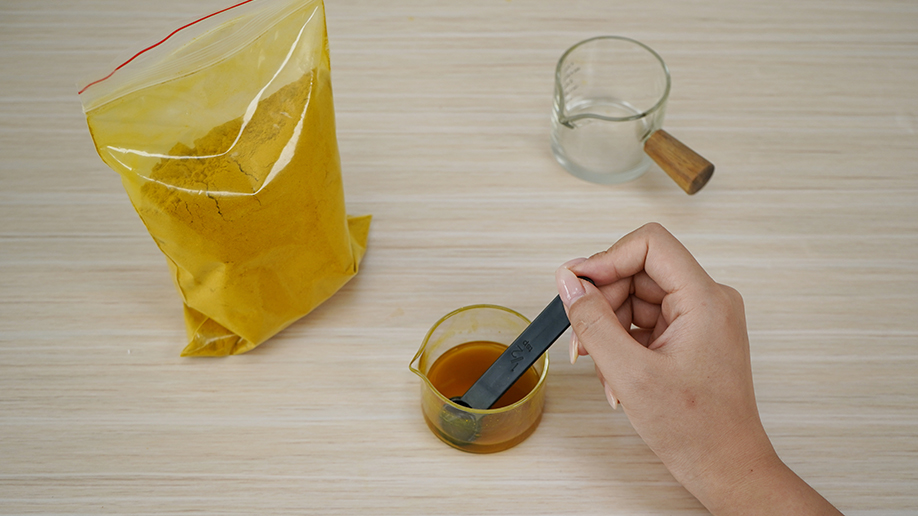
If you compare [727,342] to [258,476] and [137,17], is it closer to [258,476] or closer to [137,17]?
[258,476]

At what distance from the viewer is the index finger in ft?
2.20

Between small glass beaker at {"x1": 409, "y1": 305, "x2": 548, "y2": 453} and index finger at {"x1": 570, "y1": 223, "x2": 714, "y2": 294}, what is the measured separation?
0.32ft

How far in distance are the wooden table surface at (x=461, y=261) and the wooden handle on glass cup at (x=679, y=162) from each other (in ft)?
0.21

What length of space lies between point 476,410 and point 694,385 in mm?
205

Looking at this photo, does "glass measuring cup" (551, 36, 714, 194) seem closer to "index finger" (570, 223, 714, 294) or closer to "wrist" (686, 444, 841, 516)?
"index finger" (570, 223, 714, 294)

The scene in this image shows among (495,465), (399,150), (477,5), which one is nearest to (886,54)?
(477,5)

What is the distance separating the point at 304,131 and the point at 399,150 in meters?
0.30

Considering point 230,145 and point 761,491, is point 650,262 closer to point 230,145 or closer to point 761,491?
point 761,491

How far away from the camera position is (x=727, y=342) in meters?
0.64

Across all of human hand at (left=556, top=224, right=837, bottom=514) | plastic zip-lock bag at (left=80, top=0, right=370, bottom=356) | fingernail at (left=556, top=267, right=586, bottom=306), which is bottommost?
human hand at (left=556, top=224, right=837, bottom=514)

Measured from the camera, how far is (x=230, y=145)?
0.67m

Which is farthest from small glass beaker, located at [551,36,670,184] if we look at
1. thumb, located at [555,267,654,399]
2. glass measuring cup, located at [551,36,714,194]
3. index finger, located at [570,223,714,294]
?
thumb, located at [555,267,654,399]

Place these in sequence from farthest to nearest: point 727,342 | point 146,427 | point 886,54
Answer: point 886,54
point 146,427
point 727,342

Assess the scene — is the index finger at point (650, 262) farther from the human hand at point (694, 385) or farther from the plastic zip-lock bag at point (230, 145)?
the plastic zip-lock bag at point (230, 145)
